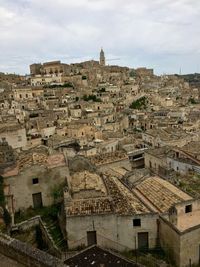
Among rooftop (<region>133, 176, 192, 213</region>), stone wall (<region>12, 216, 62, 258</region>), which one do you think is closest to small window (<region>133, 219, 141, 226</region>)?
rooftop (<region>133, 176, 192, 213</region>)

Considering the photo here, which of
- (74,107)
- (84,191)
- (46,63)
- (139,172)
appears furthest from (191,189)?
(46,63)

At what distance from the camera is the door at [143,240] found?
16.8 meters

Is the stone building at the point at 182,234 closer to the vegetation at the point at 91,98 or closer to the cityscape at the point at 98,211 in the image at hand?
the cityscape at the point at 98,211

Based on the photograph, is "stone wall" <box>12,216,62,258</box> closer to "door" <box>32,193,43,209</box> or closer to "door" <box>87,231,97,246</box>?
"door" <box>32,193,43,209</box>

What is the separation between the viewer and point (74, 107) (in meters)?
60.4

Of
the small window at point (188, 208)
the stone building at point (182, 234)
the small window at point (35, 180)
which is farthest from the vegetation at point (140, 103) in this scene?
the stone building at point (182, 234)

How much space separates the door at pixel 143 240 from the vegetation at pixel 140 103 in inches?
2286

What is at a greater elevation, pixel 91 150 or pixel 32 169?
pixel 32 169

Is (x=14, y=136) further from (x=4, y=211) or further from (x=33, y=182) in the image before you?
(x=4, y=211)

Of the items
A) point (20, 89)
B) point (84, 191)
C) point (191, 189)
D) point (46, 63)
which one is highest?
point (46, 63)

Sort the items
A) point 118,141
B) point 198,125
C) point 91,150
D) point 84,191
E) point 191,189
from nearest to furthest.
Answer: point 84,191 < point 191,189 < point 91,150 < point 118,141 < point 198,125

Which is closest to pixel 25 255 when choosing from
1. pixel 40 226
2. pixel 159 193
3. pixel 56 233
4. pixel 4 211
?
pixel 4 211

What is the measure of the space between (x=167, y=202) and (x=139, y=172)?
5699 millimetres

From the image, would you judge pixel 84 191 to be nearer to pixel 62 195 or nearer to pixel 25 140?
pixel 62 195
